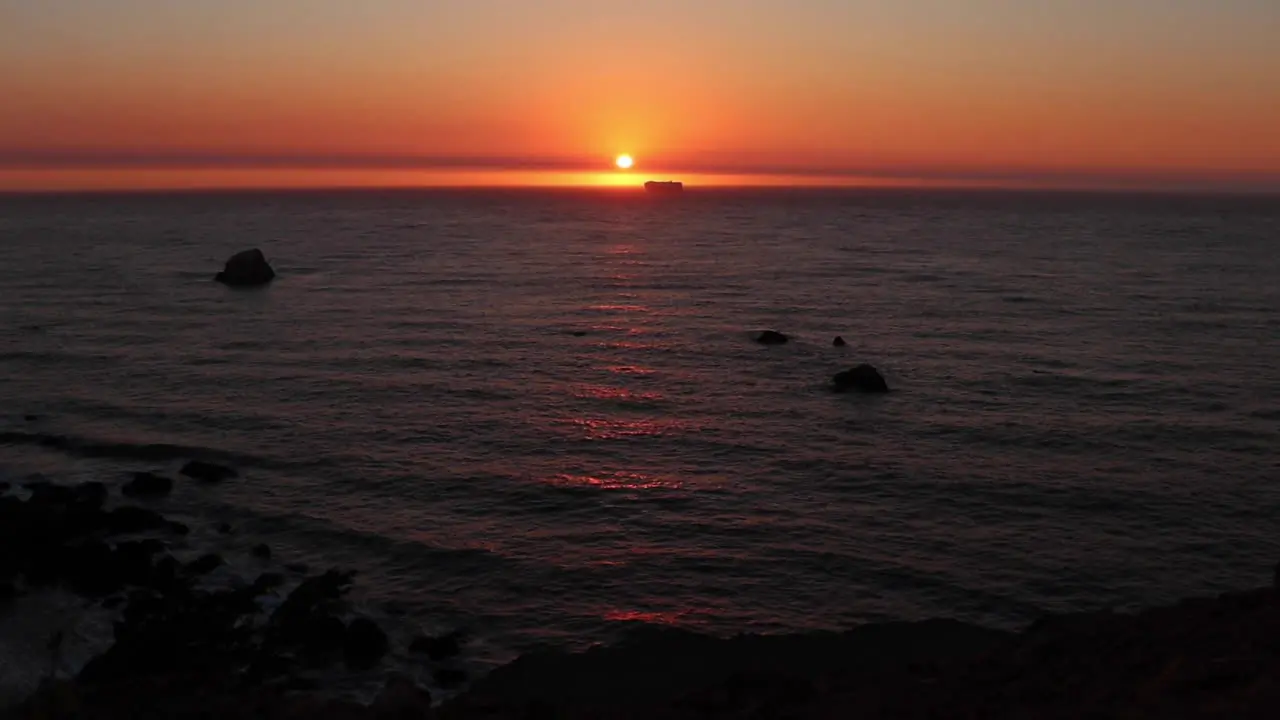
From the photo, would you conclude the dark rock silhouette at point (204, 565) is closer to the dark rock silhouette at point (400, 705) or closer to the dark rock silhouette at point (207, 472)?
A: the dark rock silhouette at point (207, 472)

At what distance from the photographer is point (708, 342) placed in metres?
65.6

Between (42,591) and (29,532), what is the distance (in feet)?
11.9

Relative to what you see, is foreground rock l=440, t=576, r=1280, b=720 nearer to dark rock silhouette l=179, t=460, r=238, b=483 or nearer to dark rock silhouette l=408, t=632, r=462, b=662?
dark rock silhouette l=408, t=632, r=462, b=662

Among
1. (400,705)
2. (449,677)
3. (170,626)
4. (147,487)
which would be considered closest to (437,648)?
(449,677)

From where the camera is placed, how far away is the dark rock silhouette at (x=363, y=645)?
80.7 feet


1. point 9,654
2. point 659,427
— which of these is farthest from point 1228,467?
point 9,654

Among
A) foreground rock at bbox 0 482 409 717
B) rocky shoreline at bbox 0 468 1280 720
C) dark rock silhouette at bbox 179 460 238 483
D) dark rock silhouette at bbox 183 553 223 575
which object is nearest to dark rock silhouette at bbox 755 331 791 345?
dark rock silhouette at bbox 179 460 238 483

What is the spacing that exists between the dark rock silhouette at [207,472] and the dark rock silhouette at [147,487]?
4.34 feet

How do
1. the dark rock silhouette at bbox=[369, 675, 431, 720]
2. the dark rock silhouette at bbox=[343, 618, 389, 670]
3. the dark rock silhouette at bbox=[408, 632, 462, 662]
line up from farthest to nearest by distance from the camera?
the dark rock silhouette at bbox=[408, 632, 462, 662], the dark rock silhouette at bbox=[343, 618, 389, 670], the dark rock silhouette at bbox=[369, 675, 431, 720]

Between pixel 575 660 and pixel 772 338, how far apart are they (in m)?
41.5

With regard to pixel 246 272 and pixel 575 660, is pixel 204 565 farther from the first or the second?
pixel 246 272

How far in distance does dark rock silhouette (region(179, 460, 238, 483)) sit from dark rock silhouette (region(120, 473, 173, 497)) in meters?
1.32

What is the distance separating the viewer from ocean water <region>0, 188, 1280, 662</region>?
29.5 meters

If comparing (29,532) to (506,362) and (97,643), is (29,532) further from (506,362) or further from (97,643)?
(506,362)
